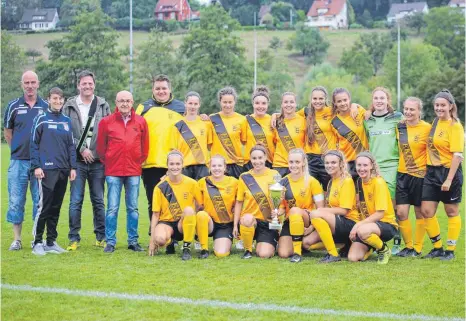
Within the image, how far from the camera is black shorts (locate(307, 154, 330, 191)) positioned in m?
8.74

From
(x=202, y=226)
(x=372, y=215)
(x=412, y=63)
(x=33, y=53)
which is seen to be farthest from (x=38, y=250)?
(x=412, y=63)

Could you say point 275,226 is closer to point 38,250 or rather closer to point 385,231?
point 385,231

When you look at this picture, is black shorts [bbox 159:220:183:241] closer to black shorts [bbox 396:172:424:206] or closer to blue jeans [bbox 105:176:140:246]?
blue jeans [bbox 105:176:140:246]

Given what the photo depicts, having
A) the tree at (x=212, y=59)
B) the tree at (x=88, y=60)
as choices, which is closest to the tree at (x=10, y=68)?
the tree at (x=88, y=60)

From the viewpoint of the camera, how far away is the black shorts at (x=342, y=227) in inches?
316

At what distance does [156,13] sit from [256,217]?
239ft

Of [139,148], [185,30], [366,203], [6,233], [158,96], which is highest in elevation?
[185,30]

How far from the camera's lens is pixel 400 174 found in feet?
27.7

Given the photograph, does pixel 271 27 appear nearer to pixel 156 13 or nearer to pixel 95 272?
pixel 156 13

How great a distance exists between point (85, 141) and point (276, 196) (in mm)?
2259

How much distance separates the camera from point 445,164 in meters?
8.12

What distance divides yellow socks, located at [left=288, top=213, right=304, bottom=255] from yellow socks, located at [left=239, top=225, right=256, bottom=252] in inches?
16.5

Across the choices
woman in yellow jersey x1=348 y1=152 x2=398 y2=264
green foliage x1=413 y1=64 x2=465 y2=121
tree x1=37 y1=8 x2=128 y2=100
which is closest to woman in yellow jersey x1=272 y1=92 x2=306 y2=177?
woman in yellow jersey x1=348 y1=152 x2=398 y2=264

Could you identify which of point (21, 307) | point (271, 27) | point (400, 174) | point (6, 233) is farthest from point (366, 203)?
point (271, 27)
